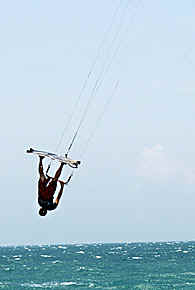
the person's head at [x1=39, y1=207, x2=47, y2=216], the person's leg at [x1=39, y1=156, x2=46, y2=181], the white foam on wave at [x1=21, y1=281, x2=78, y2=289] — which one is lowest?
the person's head at [x1=39, y1=207, x2=47, y2=216]

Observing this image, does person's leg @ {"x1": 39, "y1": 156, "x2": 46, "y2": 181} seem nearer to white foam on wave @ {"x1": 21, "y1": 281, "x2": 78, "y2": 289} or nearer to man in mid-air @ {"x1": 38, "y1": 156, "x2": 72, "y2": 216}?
man in mid-air @ {"x1": 38, "y1": 156, "x2": 72, "y2": 216}

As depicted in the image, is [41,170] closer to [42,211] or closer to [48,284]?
[42,211]

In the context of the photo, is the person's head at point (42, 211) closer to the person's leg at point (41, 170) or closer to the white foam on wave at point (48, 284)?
the person's leg at point (41, 170)

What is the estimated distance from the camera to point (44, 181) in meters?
31.2

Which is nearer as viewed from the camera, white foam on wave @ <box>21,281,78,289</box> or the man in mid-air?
the man in mid-air

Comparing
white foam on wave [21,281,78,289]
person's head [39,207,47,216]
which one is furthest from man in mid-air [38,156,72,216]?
white foam on wave [21,281,78,289]

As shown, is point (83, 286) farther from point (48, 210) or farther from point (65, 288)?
point (48, 210)

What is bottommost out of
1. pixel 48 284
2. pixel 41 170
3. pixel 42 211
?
pixel 42 211

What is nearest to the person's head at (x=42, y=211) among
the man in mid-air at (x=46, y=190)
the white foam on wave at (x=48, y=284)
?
the man in mid-air at (x=46, y=190)

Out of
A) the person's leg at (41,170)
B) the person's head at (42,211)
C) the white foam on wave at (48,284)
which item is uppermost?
the white foam on wave at (48,284)

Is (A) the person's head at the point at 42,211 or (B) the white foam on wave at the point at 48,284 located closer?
(A) the person's head at the point at 42,211

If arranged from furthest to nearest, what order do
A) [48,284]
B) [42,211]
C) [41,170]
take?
[48,284]
[41,170]
[42,211]

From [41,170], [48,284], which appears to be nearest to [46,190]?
[41,170]

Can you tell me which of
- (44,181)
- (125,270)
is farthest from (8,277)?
(44,181)
